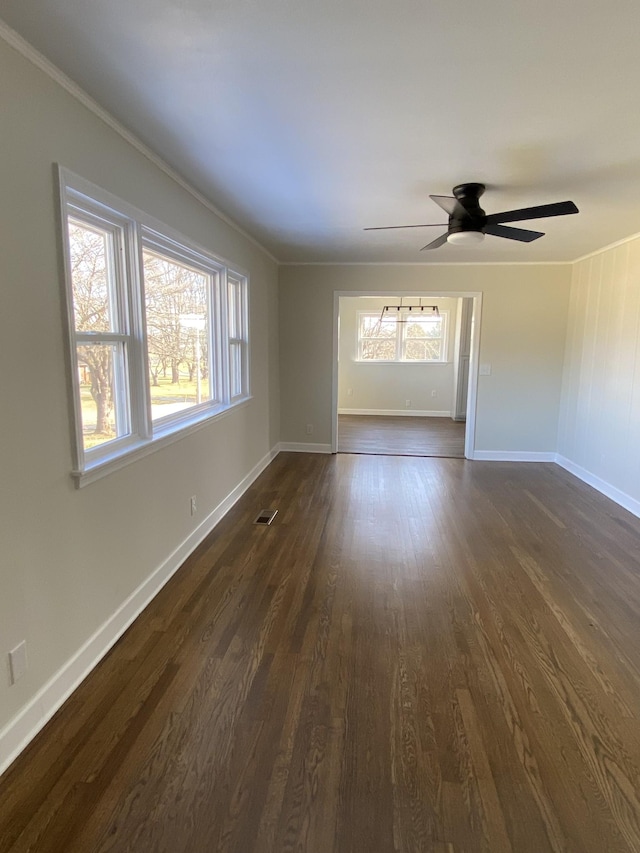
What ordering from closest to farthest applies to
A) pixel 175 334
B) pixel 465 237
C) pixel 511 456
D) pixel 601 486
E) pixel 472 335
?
pixel 465 237, pixel 175 334, pixel 601 486, pixel 472 335, pixel 511 456

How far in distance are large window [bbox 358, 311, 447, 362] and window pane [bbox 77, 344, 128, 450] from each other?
23.7ft

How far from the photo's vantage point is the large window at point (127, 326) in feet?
6.61

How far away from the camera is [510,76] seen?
5.61 ft

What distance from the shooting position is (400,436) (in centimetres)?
723

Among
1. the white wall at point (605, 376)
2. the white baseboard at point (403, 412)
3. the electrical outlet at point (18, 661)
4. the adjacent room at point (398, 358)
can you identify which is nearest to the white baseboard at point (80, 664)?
the electrical outlet at point (18, 661)

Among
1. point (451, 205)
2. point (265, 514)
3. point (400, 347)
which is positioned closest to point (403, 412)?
point (400, 347)

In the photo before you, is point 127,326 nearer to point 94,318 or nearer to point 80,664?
point 94,318

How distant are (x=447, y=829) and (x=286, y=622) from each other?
45.6 inches

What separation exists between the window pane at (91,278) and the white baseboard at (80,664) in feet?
4.51

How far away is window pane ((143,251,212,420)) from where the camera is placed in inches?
109

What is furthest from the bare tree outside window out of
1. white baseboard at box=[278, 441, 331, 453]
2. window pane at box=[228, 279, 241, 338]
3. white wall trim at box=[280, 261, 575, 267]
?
white baseboard at box=[278, 441, 331, 453]

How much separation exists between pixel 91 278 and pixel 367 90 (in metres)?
1.42

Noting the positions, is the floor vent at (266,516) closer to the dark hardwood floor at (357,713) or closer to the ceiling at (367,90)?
the dark hardwood floor at (357,713)

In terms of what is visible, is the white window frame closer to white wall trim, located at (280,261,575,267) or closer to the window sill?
white wall trim, located at (280,261,575,267)
